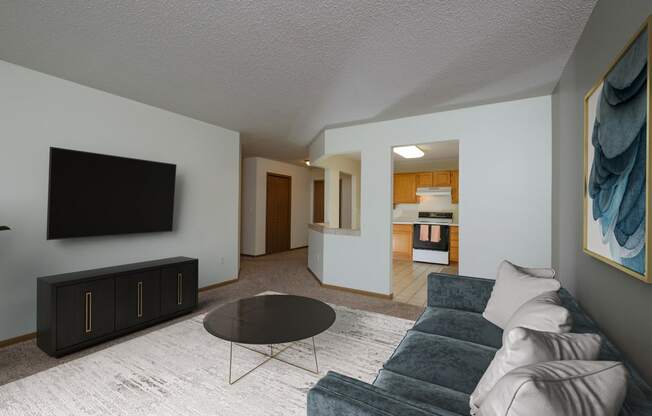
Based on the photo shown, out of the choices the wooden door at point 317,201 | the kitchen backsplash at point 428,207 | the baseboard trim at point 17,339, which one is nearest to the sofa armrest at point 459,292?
the baseboard trim at point 17,339

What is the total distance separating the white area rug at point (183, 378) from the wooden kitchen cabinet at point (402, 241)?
14.6 ft

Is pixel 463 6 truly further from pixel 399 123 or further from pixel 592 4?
pixel 399 123

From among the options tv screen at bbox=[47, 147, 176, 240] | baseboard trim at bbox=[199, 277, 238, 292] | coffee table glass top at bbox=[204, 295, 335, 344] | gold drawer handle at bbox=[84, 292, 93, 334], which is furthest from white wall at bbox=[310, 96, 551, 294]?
gold drawer handle at bbox=[84, 292, 93, 334]

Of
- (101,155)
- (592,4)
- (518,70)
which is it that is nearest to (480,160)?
(518,70)

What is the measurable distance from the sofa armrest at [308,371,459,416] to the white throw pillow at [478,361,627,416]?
16 cm

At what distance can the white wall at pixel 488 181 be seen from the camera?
3205mm

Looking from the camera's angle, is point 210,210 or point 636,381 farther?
point 210,210

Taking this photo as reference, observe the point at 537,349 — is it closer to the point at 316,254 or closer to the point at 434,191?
the point at 316,254

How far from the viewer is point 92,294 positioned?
8.71ft

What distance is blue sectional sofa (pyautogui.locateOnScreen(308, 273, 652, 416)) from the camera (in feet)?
→ 2.92

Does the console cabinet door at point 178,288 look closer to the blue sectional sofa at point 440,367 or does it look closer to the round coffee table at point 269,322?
the round coffee table at point 269,322

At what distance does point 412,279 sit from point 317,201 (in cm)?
458

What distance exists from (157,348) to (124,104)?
272 cm

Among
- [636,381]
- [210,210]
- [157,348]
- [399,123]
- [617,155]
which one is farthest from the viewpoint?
[210,210]
